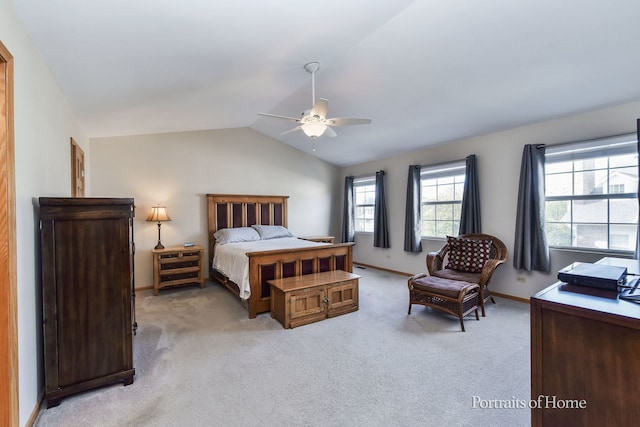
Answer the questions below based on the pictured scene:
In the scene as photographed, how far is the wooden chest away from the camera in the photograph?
10.2 ft

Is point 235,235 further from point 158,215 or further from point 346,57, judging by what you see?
point 346,57

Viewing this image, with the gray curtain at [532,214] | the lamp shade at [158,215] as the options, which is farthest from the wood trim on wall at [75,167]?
the gray curtain at [532,214]

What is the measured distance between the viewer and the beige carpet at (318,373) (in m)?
1.79

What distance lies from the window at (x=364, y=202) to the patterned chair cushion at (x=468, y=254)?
2376mm

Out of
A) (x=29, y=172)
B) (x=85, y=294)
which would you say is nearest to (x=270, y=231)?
(x=85, y=294)

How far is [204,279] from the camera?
193 inches

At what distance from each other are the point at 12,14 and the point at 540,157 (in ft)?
16.3

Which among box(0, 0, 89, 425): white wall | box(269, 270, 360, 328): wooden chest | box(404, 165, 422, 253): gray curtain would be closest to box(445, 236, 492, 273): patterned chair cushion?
box(404, 165, 422, 253): gray curtain

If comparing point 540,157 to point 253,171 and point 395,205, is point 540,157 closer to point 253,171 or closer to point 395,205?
point 395,205

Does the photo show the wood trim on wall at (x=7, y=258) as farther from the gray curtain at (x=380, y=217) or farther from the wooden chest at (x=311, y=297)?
the gray curtain at (x=380, y=217)

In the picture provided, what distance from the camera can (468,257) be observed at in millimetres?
4027

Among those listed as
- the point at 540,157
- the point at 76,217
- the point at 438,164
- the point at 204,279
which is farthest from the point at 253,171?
the point at 540,157

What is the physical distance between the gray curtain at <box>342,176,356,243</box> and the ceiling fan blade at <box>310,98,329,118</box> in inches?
157

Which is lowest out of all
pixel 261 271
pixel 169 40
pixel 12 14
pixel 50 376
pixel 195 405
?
pixel 195 405
